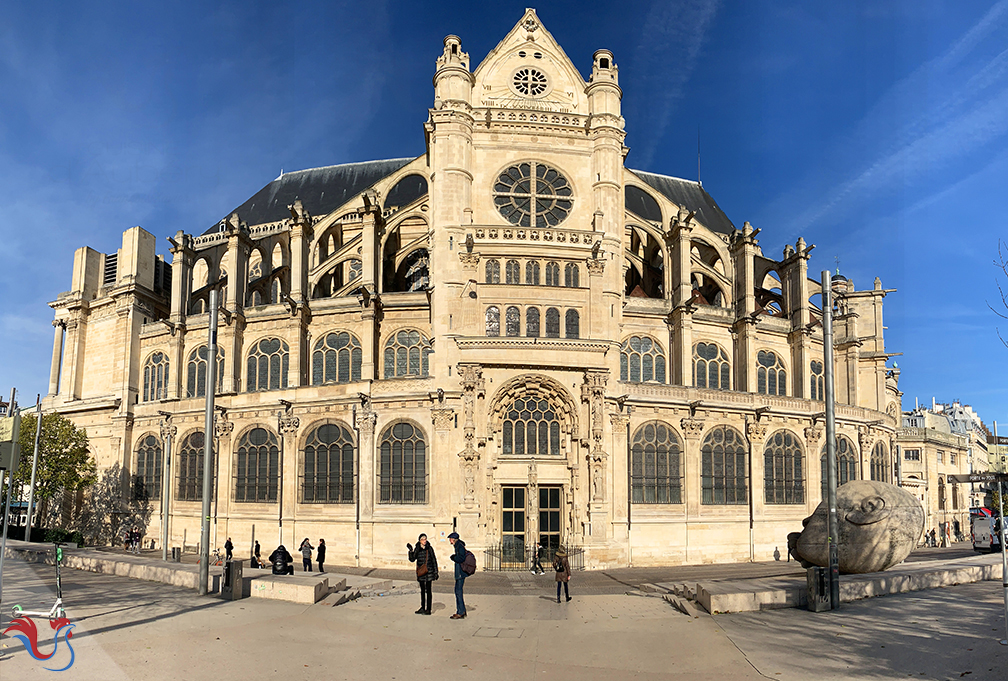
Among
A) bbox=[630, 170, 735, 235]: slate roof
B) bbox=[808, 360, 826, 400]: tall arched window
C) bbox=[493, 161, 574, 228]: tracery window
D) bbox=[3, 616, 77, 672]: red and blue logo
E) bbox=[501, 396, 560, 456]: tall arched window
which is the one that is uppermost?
bbox=[630, 170, 735, 235]: slate roof

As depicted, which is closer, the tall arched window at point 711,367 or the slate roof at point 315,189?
the tall arched window at point 711,367

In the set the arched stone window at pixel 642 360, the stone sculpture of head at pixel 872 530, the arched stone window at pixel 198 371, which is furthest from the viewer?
the arched stone window at pixel 198 371

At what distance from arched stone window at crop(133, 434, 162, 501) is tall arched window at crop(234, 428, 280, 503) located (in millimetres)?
6764

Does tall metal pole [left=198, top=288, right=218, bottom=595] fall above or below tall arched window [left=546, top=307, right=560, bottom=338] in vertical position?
below

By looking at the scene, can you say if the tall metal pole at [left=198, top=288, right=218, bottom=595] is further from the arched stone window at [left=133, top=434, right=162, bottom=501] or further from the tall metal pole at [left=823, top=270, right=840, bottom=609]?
the arched stone window at [left=133, top=434, right=162, bottom=501]

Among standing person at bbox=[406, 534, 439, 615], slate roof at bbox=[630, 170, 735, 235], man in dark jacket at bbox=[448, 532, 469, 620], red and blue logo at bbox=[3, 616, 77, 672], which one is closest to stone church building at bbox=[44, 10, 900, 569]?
slate roof at bbox=[630, 170, 735, 235]

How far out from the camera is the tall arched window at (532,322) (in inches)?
1353

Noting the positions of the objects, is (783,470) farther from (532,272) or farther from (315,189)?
(315,189)

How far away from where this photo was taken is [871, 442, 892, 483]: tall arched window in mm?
43884

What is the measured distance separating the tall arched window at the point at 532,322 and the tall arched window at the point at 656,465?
712cm

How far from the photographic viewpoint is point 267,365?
40.1m

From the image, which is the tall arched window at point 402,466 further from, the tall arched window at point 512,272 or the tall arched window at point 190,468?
the tall arched window at point 190,468

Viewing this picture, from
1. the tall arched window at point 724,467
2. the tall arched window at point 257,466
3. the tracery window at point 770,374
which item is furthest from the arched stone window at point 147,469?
the tracery window at point 770,374

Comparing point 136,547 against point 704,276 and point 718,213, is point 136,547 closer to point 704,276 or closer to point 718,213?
Answer: point 704,276
